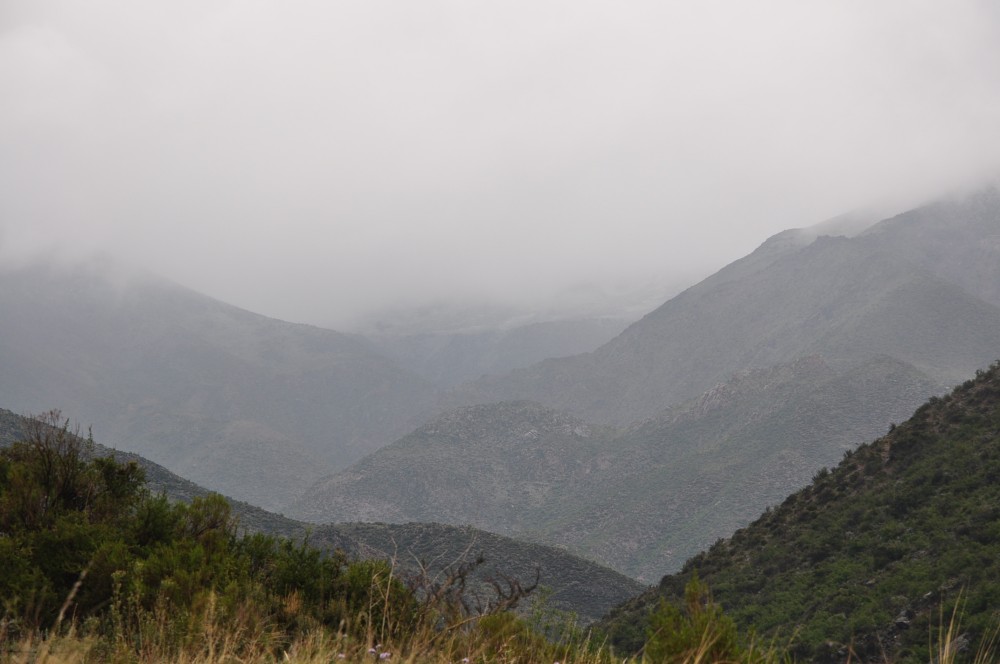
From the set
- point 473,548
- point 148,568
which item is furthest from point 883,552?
point 473,548

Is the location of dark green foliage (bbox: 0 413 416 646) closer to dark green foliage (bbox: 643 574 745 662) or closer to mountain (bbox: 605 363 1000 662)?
dark green foliage (bbox: 643 574 745 662)

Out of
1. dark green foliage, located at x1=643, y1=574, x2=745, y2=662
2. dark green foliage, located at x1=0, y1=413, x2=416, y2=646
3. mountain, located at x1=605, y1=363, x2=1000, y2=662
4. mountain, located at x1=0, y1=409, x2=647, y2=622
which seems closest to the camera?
dark green foliage, located at x1=643, y1=574, x2=745, y2=662

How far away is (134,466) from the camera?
1535cm

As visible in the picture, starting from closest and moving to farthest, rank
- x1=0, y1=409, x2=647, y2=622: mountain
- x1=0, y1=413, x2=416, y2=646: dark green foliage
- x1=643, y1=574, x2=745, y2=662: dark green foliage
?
x1=643, y1=574, x2=745, y2=662: dark green foliage → x1=0, y1=413, x2=416, y2=646: dark green foliage → x1=0, y1=409, x2=647, y2=622: mountain

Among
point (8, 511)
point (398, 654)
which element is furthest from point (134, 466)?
point (398, 654)

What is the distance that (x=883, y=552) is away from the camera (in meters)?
35.9

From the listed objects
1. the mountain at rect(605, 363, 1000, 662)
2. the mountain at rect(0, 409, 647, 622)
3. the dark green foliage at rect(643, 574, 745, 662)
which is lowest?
the mountain at rect(0, 409, 647, 622)

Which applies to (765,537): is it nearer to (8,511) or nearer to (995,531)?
(995,531)

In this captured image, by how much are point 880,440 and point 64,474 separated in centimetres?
5360

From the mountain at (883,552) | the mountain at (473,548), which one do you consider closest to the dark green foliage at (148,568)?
the mountain at (883,552)

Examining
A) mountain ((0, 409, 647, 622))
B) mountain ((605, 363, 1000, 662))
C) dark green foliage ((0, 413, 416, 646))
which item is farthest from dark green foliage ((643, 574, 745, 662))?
mountain ((0, 409, 647, 622))

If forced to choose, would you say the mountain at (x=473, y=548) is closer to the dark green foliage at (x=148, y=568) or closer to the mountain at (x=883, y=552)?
the mountain at (x=883, y=552)

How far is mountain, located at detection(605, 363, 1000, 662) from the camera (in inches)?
1073

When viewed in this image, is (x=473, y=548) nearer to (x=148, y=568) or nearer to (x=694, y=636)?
(x=148, y=568)
